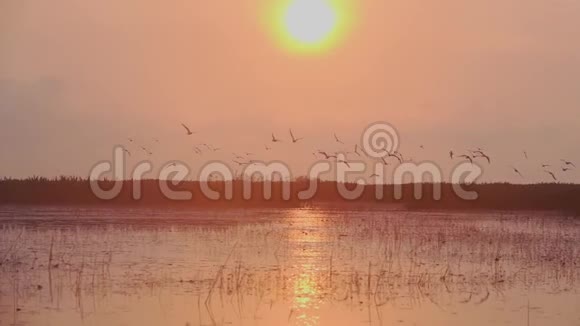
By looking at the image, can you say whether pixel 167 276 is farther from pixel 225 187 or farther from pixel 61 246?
pixel 225 187

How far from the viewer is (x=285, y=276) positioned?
474 inches

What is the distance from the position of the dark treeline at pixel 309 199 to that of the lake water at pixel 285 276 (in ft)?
33.8

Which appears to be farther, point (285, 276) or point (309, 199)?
point (309, 199)

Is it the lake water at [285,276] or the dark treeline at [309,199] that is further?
the dark treeline at [309,199]

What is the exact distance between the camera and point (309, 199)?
108 ft

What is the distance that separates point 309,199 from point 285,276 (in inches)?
829

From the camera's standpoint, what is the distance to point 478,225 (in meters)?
21.8

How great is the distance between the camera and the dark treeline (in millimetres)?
29859

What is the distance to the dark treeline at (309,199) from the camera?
29859 mm

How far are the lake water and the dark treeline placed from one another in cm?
1031

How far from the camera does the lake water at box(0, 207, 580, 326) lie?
9.76 m

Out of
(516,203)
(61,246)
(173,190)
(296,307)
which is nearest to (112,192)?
(173,190)

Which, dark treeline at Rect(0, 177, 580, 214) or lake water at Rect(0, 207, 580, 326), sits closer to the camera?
lake water at Rect(0, 207, 580, 326)

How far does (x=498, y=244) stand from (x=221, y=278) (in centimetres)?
667
